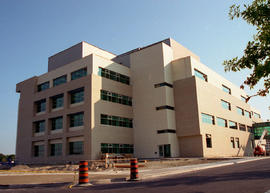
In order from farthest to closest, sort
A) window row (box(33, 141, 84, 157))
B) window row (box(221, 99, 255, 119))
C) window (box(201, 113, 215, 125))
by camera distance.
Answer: window row (box(221, 99, 255, 119))
window (box(201, 113, 215, 125))
window row (box(33, 141, 84, 157))

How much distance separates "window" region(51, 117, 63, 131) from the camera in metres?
44.5

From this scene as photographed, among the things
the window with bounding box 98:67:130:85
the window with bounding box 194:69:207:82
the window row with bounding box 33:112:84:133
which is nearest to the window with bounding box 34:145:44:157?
the window row with bounding box 33:112:84:133

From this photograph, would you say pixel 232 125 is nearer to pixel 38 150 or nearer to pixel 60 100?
pixel 60 100

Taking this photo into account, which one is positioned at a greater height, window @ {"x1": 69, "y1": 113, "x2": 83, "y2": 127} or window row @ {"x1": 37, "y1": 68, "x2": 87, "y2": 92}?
window row @ {"x1": 37, "y1": 68, "x2": 87, "y2": 92}

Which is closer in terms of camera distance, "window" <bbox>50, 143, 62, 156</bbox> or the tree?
the tree

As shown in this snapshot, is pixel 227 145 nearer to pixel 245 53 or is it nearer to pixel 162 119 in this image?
pixel 162 119

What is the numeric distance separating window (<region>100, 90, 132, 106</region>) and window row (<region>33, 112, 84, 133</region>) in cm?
473

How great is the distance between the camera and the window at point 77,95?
4209cm

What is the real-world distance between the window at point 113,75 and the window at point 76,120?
795cm

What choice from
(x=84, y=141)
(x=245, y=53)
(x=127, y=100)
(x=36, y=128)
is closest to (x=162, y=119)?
(x=127, y=100)

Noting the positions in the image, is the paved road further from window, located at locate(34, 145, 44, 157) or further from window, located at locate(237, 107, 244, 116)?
window, located at locate(237, 107, 244, 116)

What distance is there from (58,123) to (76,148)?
277 inches

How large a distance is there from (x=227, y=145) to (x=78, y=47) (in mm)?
36229

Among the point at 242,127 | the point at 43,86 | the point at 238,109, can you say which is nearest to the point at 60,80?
the point at 43,86
